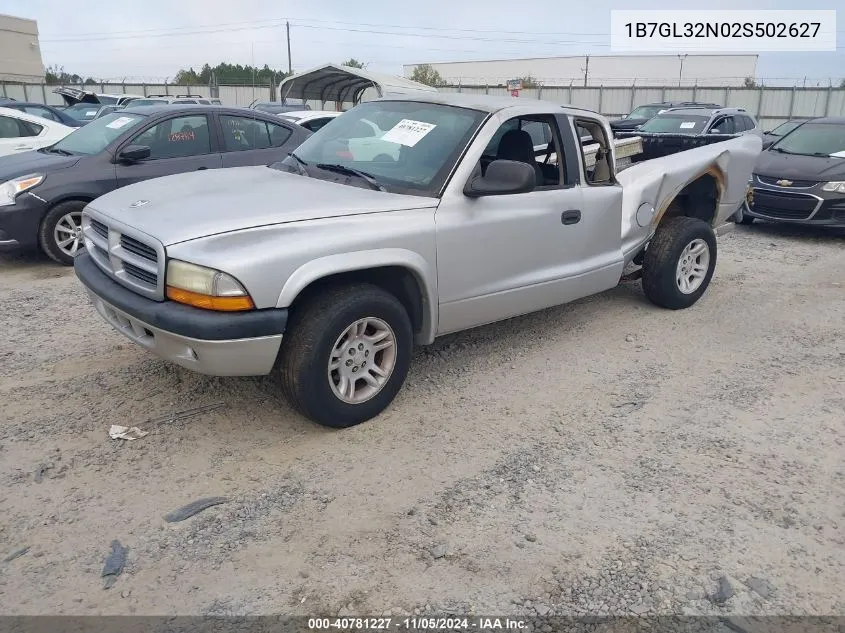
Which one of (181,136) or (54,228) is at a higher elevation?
(181,136)

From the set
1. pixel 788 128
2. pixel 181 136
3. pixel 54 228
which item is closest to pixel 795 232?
pixel 788 128

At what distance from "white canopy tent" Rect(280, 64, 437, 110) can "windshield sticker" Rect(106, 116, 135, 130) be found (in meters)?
11.8

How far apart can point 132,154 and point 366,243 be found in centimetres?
440

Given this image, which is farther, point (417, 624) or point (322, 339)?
point (322, 339)

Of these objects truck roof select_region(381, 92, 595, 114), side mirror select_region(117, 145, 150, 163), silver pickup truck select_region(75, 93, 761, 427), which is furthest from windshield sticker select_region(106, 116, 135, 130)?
truck roof select_region(381, 92, 595, 114)

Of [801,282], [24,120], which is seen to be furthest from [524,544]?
[24,120]

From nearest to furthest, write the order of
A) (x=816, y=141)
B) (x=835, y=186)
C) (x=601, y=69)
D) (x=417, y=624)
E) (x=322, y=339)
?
(x=417, y=624) → (x=322, y=339) → (x=835, y=186) → (x=816, y=141) → (x=601, y=69)

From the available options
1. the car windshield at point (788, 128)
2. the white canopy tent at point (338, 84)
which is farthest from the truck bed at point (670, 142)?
the white canopy tent at point (338, 84)

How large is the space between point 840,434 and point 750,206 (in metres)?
6.47

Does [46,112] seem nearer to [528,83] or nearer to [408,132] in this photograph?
[408,132]

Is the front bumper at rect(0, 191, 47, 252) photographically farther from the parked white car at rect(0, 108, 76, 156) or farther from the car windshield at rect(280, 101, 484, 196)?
the parked white car at rect(0, 108, 76, 156)

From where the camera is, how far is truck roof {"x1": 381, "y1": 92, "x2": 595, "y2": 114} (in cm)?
440

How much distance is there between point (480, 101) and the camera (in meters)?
4.50

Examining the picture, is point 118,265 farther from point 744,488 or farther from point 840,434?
point 840,434
